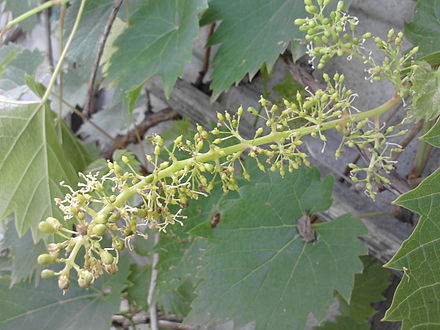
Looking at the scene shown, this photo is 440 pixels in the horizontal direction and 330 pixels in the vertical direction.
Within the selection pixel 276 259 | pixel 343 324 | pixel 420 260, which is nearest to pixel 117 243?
pixel 420 260

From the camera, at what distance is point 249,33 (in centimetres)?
109

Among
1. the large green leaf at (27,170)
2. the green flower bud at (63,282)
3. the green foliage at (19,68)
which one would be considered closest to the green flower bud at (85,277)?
the green flower bud at (63,282)

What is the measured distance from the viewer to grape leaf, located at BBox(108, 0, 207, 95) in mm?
1100

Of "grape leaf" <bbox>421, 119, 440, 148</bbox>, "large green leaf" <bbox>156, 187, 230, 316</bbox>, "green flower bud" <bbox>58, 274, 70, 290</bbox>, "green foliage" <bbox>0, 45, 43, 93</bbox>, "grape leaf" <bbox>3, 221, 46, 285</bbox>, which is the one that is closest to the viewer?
"green flower bud" <bbox>58, 274, 70, 290</bbox>

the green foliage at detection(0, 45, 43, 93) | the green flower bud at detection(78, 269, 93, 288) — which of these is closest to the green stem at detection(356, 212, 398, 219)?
the green flower bud at detection(78, 269, 93, 288)

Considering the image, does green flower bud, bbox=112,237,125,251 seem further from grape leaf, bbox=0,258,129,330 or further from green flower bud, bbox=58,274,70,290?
grape leaf, bbox=0,258,129,330

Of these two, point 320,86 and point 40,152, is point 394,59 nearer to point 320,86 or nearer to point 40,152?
point 320,86

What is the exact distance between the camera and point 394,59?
663mm

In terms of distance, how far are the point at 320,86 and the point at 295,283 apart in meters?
0.38

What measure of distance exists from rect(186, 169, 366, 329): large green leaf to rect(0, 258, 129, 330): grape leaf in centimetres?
34

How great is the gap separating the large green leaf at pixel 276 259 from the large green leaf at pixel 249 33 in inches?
9.6

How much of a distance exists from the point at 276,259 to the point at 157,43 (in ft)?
1.77

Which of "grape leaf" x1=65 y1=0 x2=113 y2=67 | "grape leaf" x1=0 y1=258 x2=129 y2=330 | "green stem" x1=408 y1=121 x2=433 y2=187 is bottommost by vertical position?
"grape leaf" x1=0 y1=258 x2=129 y2=330

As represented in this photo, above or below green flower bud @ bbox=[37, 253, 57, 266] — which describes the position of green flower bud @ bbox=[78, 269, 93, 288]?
below
